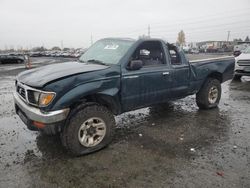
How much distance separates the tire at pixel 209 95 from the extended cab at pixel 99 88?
2.05 feet

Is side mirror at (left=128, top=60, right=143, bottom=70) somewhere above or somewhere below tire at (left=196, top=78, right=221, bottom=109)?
above

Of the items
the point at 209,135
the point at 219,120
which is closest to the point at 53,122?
the point at 209,135

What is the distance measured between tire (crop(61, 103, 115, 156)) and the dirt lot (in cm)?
15

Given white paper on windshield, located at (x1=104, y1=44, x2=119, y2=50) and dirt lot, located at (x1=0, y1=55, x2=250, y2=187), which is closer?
dirt lot, located at (x1=0, y1=55, x2=250, y2=187)

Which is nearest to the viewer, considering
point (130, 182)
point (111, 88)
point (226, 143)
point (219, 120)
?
point (130, 182)

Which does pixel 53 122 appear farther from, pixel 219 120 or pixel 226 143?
pixel 219 120

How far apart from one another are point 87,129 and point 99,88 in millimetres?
686

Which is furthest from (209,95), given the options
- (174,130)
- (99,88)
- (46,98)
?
(46,98)

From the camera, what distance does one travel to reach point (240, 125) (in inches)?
199

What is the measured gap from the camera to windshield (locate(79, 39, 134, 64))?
433cm

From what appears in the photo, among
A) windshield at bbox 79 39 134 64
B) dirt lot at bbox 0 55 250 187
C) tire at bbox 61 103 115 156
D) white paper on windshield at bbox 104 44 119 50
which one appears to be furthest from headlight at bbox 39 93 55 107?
white paper on windshield at bbox 104 44 119 50

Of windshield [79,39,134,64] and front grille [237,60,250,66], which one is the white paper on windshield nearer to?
windshield [79,39,134,64]

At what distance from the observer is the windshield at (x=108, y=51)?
4329 mm

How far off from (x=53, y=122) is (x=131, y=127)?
2.04 metres
